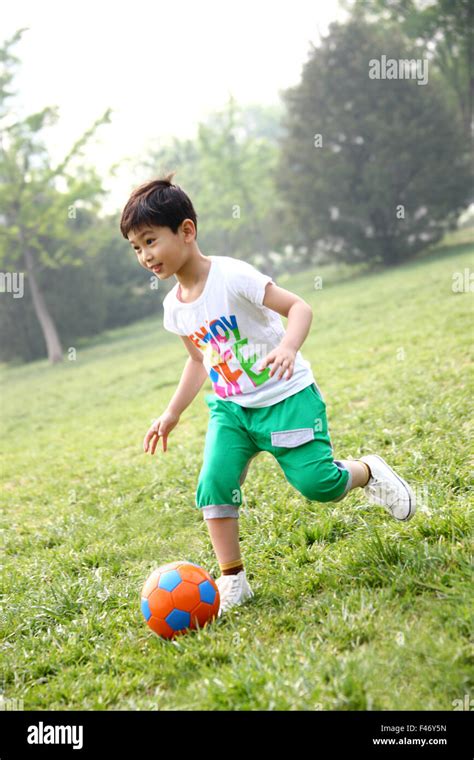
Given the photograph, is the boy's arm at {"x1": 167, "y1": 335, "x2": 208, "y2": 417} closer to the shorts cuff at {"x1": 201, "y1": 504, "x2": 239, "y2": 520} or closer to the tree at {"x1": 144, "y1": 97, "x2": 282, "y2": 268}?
the shorts cuff at {"x1": 201, "y1": 504, "x2": 239, "y2": 520}

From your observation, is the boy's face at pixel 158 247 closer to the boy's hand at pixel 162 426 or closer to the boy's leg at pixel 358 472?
the boy's hand at pixel 162 426

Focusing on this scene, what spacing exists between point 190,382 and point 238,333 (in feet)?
1.49

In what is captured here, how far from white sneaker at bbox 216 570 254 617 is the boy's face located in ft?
4.38

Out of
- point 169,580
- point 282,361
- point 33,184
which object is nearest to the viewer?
point 282,361

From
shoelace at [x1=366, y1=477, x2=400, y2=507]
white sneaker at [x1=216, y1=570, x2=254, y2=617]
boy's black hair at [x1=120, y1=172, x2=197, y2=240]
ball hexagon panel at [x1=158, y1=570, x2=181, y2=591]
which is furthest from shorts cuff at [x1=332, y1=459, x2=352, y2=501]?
boy's black hair at [x1=120, y1=172, x2=197, y2=240]

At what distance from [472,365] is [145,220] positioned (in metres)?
4.19

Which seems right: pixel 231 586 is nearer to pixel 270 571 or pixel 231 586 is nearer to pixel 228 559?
pixel 228 559

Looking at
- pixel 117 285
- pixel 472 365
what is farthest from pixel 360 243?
pixel 472 365

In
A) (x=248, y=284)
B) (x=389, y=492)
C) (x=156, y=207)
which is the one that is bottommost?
(x=389, y=492)

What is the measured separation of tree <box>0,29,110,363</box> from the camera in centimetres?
2078

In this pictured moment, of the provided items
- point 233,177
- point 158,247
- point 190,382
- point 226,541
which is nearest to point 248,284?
point 158,247

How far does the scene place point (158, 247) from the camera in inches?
116

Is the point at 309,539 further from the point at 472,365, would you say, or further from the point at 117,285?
the point at 117,285

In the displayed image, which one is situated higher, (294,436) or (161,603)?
(294,436)
